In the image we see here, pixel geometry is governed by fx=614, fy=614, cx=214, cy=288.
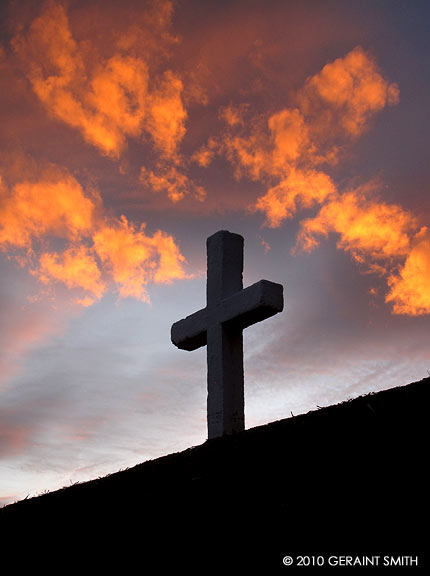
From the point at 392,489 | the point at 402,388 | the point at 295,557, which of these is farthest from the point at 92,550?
the point at 402,388

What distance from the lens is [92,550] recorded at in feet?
11.7

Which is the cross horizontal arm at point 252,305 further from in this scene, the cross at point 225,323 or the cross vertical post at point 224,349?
the cross vertical post at point 224,349

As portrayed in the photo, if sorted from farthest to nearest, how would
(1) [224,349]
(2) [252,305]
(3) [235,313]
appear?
(1) [224,349] → (3) [235,313] → (2) [252,305]

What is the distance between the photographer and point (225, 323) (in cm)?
687

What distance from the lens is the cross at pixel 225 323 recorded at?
6.57 meters

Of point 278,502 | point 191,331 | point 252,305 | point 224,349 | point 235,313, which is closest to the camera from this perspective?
point 278,502

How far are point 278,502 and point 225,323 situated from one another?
155 inches

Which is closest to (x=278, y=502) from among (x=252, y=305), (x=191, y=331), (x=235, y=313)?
(x=252, y=305)

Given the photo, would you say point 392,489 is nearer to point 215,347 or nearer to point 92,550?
point 92,550

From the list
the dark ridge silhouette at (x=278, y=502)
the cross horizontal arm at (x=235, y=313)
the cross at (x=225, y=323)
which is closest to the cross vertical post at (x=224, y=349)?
the cross at (x=225, y=323)

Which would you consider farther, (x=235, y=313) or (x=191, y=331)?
(x=191, y=331)

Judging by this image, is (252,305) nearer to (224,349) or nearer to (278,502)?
(224,349)

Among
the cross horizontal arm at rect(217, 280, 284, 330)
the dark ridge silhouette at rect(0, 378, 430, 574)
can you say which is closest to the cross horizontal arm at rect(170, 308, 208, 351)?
the cross horizontal arm at rect(217, 280, 284, 330)

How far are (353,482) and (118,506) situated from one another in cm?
200
